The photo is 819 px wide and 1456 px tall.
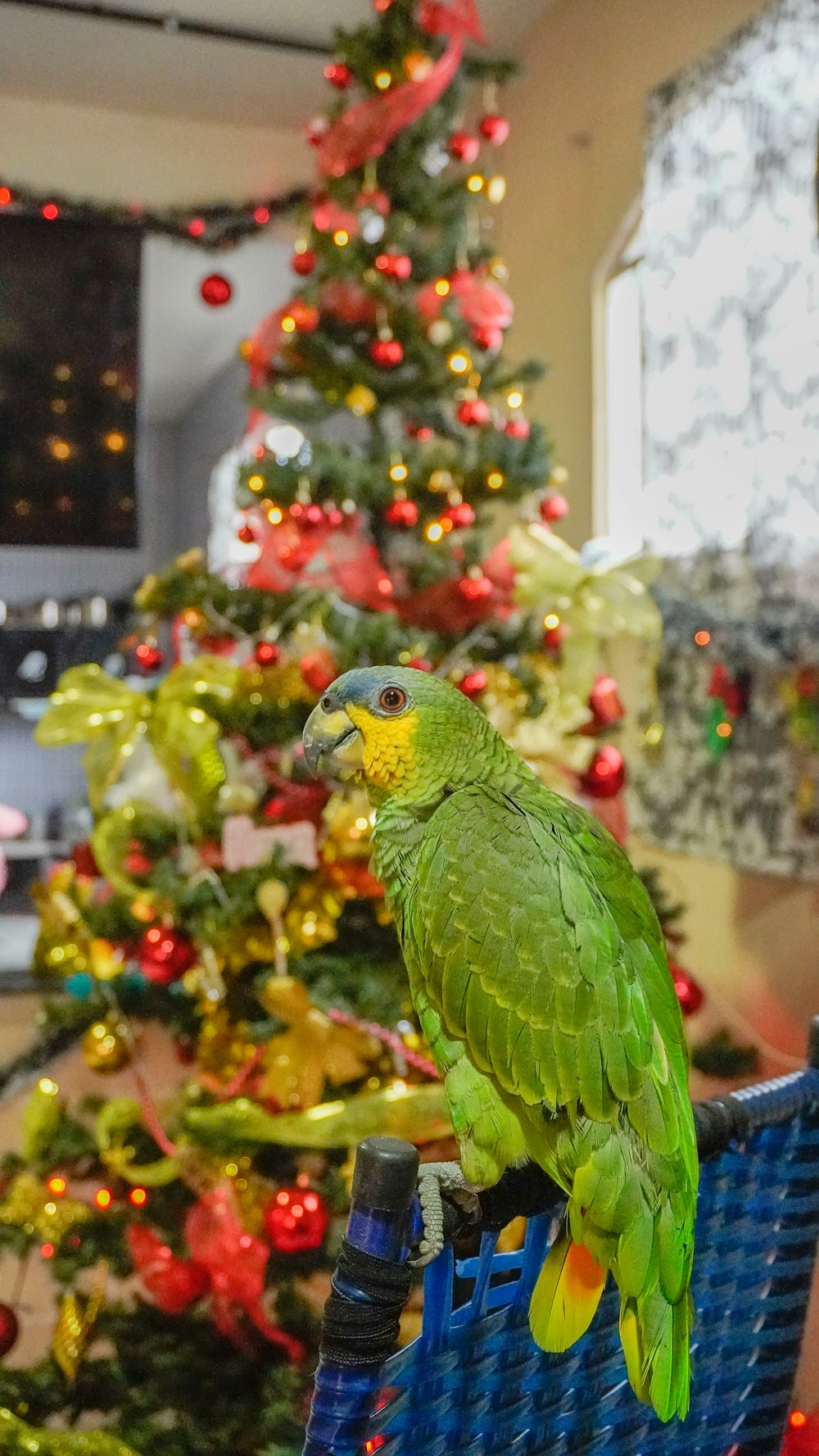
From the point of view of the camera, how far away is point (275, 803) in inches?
58.9

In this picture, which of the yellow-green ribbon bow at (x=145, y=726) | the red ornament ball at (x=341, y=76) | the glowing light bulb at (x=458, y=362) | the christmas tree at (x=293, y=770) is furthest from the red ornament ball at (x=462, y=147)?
the yellow-green ribbon bow at (x=145, y=726)

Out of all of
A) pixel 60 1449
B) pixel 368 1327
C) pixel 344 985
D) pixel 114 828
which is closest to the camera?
pixel 368 1327

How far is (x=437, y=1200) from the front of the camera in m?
0.54

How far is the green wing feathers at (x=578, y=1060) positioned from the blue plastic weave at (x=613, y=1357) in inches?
1.4

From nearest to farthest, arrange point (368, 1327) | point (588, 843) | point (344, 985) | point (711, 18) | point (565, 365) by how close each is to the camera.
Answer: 1. point (368, 1327)
2. point (588, 843)
3. point (344, 985)
4. point (711, 18)
5. point (565, 365)

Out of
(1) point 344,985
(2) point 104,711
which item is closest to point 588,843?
(1) point 344,985

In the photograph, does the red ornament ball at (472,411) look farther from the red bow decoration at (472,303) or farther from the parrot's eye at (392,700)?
the parrot's eye at (392,700)

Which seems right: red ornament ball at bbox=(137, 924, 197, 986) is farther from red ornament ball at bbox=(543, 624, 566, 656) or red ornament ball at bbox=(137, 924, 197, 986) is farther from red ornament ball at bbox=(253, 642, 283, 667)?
red ornament ball at bbox=(543, 624, 566, 656)

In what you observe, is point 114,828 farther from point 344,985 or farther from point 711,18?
point 711,18

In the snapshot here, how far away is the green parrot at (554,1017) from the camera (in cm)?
57

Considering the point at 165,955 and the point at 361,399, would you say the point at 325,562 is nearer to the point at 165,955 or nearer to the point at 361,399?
the point at 361,399

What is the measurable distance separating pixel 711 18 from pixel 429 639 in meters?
1.32

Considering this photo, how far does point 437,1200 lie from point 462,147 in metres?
1.60

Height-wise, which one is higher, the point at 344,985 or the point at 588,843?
the point at 588,843
